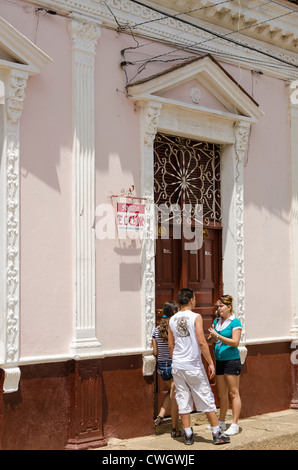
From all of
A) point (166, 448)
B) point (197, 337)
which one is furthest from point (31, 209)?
point (166, 448)

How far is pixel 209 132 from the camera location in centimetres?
914

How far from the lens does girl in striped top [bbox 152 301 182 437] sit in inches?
309

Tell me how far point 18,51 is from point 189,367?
3674 mm

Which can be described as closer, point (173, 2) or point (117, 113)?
point (117, 113)

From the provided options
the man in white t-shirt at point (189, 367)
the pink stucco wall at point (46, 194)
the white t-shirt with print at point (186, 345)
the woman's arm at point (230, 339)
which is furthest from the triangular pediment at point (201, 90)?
the woman's arm at point (230, 339)

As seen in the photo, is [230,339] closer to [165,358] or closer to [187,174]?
[165,358]

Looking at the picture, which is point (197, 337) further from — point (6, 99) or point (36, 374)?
point (6, 99)

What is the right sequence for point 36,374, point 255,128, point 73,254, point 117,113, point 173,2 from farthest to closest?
point 255,128 < point 173,2 < point 117,113 < point 73,254 < point 36,374

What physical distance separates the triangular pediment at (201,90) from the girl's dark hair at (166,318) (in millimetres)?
2458

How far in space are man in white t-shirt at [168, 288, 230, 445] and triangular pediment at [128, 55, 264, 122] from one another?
2540 mm

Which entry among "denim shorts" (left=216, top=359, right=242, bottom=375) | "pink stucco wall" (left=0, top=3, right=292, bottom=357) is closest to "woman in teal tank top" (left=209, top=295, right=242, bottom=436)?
"denim shorts" (left=216, top=359, right=242, bottom=375)

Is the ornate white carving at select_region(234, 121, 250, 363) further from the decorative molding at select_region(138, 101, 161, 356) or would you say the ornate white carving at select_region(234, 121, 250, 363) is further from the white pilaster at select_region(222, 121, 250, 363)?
the decorative molding at select_region(138, 101, 161, 356)

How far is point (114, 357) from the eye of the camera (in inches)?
304

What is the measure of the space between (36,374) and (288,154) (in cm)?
538
